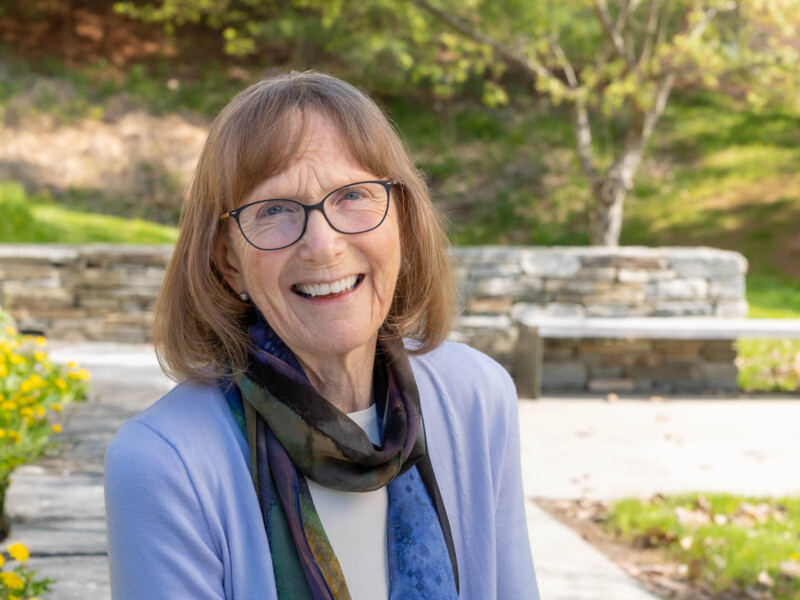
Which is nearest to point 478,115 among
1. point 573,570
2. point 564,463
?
point 564,463

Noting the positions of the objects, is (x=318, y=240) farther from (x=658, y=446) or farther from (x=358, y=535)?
(x=658, y=446)

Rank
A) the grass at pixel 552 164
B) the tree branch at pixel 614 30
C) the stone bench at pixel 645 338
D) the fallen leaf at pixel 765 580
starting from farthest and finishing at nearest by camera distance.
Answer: the grass at pixel 552 164 < the tree branch at pixel 614 30 < the stone bench at pixel 645 338 < the fallen leaf at pixel 765 580

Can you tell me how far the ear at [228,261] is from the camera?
5.03 ft

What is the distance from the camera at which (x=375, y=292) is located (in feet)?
5.21

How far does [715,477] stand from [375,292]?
12.1ft

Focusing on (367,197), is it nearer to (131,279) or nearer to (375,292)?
(375,292)

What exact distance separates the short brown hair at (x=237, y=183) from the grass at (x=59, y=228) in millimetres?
7553

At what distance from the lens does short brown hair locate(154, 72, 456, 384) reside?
1.45 meters

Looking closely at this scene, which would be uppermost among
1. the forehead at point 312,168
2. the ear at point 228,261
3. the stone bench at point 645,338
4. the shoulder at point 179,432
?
the forehead at point 312,168

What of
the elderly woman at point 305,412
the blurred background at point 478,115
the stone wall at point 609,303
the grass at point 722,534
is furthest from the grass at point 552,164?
the elderly woman at point 305,412

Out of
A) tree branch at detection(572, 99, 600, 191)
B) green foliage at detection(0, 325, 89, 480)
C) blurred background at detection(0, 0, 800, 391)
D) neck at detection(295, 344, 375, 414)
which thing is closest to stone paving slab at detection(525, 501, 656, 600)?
neck at detection(295, 344, 375, 414)

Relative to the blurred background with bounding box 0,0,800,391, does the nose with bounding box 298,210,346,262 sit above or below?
below

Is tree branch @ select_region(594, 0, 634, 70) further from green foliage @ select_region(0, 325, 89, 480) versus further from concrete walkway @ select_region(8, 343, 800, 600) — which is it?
green foliage @ select_region(0, 325, 89, 480)

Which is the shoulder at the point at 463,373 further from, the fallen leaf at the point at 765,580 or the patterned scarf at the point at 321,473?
the fallen leaf at the point at 765,580
